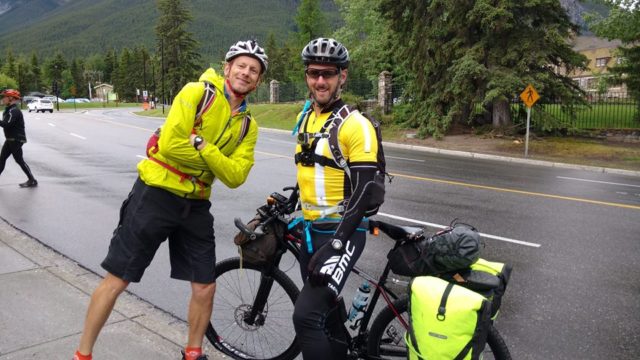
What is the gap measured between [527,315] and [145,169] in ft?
11.2

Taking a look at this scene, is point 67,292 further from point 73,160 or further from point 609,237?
point 73,160

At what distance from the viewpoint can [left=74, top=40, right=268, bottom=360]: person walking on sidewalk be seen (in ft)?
9.63

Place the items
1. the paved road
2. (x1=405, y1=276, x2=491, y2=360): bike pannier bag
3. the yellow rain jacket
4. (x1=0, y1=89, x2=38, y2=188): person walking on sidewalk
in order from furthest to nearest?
1. (x1=0, y1=89, x2=38, y2=188): person walking on sidewalk
2. the paved road
3. the yellow rain jacket
4. (x1=405, y1=276, x2=491, y2=360): bike pannier bag

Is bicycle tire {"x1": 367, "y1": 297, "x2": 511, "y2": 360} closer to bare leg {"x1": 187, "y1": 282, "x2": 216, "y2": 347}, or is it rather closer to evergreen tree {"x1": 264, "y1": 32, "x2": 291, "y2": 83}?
bare leg {"x1": 187, "y1": 282, "x2": 216, "y2": 347}

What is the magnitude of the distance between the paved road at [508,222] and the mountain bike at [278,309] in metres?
0.98

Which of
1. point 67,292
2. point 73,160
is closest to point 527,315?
point 67,292

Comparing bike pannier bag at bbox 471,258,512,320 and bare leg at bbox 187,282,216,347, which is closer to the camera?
bike pannier bag at bbox 471,258,512,320

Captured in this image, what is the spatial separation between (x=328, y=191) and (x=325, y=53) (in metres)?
0.74

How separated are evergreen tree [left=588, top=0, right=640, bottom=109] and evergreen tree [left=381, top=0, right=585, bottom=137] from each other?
127 centimetres

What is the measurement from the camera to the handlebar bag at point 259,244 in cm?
323

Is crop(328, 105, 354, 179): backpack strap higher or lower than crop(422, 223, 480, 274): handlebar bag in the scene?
higher

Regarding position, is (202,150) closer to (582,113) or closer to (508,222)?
(508,222)

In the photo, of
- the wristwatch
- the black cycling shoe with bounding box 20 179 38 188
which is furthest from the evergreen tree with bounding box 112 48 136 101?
the wristwatch

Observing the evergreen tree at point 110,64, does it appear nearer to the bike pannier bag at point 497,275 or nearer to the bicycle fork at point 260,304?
the bicycle fork at point 260,304
